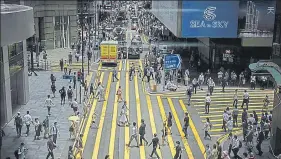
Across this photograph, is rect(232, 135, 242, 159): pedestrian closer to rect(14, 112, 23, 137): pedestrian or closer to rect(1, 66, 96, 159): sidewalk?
rect(1, 66, 96, 159): sidewalk

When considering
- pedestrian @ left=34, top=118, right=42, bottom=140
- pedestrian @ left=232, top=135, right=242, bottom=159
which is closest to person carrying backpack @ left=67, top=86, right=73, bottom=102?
pedestrian @ left=34, top=118, right=42, bottom=140

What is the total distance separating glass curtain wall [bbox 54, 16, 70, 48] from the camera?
202 feet

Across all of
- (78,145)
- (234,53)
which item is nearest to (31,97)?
(78,145)

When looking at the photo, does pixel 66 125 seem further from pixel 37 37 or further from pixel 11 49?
pixel 37 37

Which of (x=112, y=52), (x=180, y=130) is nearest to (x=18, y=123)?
(x=180, y=130)

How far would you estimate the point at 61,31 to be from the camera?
62.6 metres

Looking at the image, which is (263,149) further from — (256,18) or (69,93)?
(256,18)

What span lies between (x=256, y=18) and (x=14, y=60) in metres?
22.7

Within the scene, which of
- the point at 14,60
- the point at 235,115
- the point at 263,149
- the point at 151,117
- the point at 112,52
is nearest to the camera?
the point at 263,149

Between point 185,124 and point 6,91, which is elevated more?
point 6,91

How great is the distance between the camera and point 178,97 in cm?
3619

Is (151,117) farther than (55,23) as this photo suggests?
No

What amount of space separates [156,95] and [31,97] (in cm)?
954

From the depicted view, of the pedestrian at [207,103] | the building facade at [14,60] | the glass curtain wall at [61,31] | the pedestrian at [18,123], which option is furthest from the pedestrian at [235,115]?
the glass curtain wall at [61,31]
